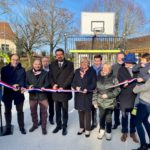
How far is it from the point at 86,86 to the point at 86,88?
0.13 ft

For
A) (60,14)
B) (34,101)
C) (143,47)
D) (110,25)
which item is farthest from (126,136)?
(143,47)

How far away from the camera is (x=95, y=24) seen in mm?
14703

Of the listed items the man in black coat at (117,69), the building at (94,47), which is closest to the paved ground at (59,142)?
the man in black coat at (117,69)

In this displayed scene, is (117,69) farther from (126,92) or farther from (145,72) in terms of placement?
(145,72)

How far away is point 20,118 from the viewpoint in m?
5.45

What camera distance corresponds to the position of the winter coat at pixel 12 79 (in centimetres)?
519

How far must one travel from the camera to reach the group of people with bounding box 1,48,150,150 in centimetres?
483

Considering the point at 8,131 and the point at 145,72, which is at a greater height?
the point at 145,72

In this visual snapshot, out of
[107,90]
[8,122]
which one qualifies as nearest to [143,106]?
[107,90]

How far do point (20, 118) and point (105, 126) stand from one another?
1841 millimetres

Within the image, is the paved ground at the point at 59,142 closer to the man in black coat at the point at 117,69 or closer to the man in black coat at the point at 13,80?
the man in black coat at the point at 117,69

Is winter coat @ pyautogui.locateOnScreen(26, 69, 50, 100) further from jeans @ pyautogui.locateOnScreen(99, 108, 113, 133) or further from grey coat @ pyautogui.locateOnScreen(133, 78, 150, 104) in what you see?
grey coat @ pyautogui.locateOnScreen(133, 78, 150, 104)

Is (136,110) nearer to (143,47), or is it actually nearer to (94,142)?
(94,142)

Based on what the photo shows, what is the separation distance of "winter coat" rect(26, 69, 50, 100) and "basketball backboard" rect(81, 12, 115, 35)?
9.70 meters
